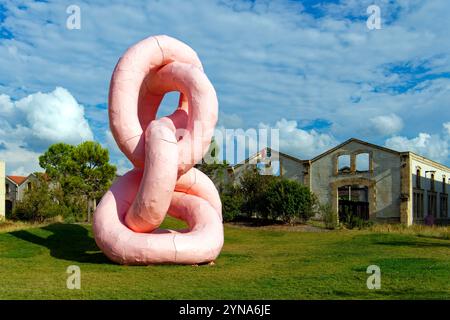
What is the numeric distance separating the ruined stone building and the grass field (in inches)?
633

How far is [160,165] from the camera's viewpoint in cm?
1099

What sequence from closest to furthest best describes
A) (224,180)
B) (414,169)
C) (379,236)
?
(379,236), (414,169), (224,180)

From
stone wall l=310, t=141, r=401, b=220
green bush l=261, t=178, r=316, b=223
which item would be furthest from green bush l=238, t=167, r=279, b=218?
stone wall l=310, t=141, r=401, b=220

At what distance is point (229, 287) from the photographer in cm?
850

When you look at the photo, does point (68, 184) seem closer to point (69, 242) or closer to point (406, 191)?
point (69, 242)

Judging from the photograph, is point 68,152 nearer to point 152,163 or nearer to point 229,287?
point 152,163

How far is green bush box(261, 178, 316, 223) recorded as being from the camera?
29.5 m

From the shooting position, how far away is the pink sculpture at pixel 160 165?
11102mm

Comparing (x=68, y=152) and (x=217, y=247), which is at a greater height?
(x=68, y=152)

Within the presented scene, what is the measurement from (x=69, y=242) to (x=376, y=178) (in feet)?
73.5

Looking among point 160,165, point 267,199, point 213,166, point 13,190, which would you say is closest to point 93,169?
point 213,166

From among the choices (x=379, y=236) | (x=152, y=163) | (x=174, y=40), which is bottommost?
(x=379, y=236)

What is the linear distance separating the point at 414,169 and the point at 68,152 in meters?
24.9
